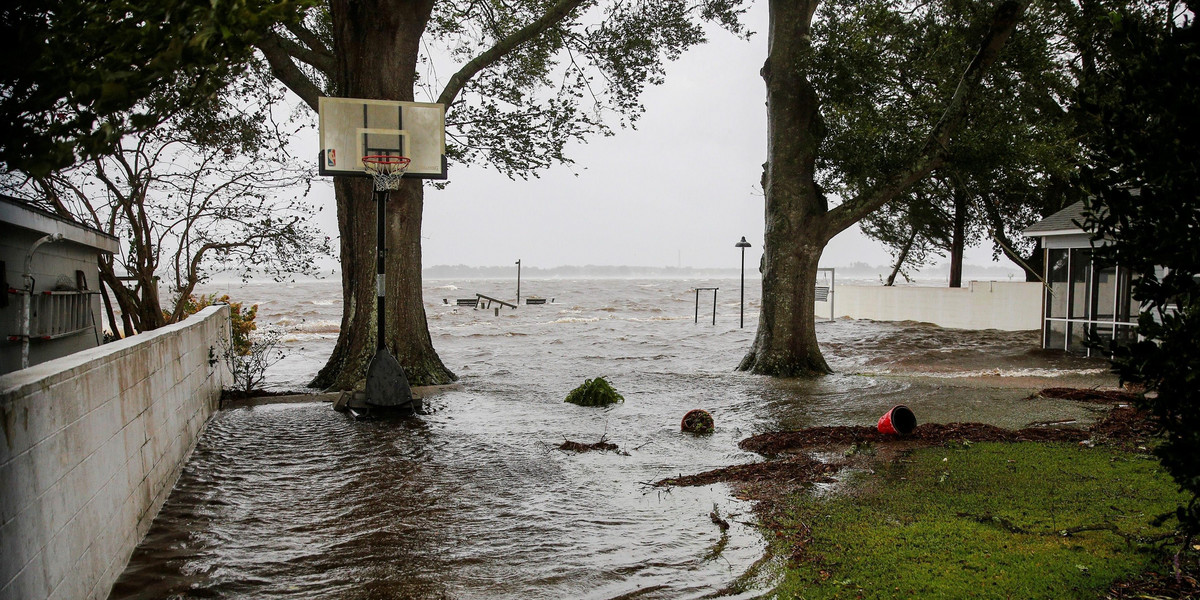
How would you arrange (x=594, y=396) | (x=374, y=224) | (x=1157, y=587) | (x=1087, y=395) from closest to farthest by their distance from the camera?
(x=1157, y=587), (x=1087, y=395), (x=594, y=396), (x=374, y=224)

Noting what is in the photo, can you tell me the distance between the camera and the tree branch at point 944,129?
13.0 meters

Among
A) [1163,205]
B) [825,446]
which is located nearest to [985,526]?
[1163,205]

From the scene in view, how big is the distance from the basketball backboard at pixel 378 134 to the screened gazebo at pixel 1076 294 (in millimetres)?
12065

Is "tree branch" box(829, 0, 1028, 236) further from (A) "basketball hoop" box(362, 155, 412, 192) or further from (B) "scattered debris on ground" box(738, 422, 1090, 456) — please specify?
(A) "basketball hoop" box(362, 155, 412, 192)

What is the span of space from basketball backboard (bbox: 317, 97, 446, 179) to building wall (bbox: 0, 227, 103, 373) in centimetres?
347

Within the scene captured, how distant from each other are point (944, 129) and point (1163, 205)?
11793 millimetres

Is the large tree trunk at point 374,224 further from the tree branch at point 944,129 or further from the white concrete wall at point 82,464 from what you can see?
the tree branch at point 944,129

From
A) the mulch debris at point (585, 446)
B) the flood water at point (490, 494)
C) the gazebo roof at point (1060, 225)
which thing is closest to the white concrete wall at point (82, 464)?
the flood water at point (490, 494)

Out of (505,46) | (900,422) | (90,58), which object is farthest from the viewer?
(505,46)

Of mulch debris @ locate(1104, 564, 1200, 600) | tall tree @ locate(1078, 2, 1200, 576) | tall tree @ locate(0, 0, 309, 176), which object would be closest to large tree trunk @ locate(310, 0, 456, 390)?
tall tree @ locate(0, 0, 309, 176)

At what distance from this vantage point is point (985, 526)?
5.17 meters

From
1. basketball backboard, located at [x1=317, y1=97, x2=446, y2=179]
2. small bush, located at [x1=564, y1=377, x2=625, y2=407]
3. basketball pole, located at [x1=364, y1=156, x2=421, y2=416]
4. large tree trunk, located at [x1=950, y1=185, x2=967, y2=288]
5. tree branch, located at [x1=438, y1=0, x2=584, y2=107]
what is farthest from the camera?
large tree trunk, located at [x1=950, y1=185, x2=967, y2=288]

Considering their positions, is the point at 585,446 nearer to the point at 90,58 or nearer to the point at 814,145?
the point at 90,58

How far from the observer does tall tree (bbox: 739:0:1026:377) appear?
46.8 feet
